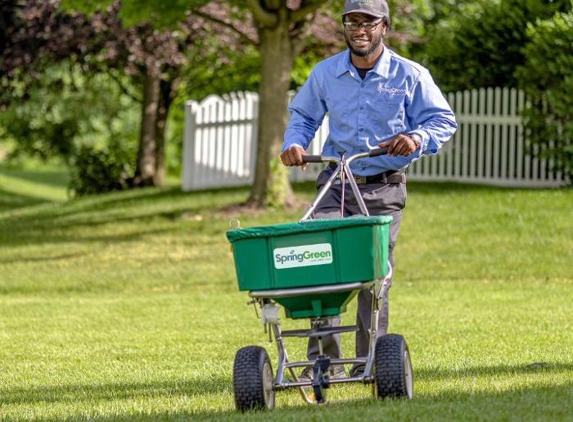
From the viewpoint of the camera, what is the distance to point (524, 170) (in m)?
21.5

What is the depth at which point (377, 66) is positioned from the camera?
23.5 ft

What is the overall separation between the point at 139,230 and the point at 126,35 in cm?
633

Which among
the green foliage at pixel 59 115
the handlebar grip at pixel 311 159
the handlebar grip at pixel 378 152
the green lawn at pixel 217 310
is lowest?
the green lawn at pixel 217 310

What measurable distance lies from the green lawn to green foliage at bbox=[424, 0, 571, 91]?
6.40 feet

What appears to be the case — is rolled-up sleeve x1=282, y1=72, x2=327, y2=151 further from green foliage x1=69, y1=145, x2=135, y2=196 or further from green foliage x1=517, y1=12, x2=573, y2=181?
green foliage x1=69, y1=145, x2=135, y2=196

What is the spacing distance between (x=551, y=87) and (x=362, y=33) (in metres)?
13.9

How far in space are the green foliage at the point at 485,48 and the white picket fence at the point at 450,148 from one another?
0.33 m

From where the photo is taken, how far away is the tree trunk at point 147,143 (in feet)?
91.8

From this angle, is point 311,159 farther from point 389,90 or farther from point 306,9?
point 306,9

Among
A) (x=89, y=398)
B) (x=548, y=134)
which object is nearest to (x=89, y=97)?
(x=548, y=134)

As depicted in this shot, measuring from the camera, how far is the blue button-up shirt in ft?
23.5

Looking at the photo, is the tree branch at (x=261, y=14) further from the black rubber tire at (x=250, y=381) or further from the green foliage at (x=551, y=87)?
the black rubber tire at (x=250, y=381)

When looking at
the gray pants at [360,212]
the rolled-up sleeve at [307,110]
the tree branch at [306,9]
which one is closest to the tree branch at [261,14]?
the tree branch at [306,9]

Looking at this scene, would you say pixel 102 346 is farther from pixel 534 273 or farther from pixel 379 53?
pixel 534 273
